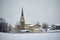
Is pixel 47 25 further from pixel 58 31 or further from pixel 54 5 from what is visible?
pixel 54 5

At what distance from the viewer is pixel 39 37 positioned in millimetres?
2365

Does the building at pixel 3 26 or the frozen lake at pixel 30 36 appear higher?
the building at pixel 3 26

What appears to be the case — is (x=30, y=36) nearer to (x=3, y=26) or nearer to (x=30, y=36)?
(x=30, y=36)

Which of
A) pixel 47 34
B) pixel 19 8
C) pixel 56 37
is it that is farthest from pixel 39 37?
pixel 19 8

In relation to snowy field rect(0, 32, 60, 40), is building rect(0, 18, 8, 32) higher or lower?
higher

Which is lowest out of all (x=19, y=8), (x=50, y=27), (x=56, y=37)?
(x=56, y=37)

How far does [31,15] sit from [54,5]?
545 millimetres

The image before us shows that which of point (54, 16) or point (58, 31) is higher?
point (54, 16)

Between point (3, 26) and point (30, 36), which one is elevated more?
point (3, 26)

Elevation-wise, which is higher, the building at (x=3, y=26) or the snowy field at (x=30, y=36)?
the building at (x=3, y=26)

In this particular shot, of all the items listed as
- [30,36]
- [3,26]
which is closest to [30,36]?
[30,36]

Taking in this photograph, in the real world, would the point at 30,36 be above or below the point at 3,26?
below

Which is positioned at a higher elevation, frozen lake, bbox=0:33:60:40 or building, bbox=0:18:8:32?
building, bbox=0:18:8:32

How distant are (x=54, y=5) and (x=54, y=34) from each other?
62 cm
